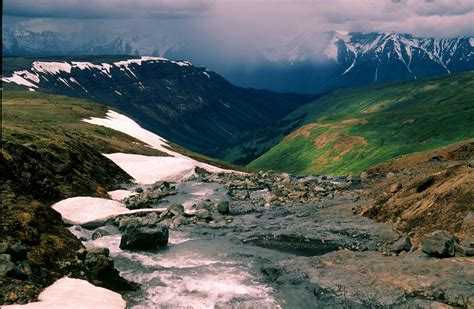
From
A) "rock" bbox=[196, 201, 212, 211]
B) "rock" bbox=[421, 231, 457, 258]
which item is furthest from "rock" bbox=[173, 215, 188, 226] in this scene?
"rock" bbox=[421, 231, 457, 258]

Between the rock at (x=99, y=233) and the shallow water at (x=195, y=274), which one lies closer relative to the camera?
the shallow water at (x=195, y=274)

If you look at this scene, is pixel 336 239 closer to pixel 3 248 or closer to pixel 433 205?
pixel 433 205

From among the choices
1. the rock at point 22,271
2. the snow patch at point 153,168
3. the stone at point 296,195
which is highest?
the rock at point 22,271

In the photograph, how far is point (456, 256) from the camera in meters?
34.7

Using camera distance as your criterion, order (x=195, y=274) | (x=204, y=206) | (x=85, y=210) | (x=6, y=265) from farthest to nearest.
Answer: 1. (x=204, y=206)
2. (x=85, y=210)
3. (x=195, y=274)
4. (x=6, y=265)

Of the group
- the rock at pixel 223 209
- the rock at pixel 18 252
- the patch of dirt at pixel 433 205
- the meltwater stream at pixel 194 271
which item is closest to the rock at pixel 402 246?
the patch of dirt at pixel 433 205

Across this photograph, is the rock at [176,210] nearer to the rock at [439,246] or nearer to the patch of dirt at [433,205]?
the patch of dirt at [433,205]

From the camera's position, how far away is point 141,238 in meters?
45.6

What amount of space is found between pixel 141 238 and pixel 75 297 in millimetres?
16169

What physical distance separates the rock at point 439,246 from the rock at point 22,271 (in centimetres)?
2916

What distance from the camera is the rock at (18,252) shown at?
109ft

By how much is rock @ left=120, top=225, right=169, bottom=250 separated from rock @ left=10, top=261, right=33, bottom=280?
1324 centimetres

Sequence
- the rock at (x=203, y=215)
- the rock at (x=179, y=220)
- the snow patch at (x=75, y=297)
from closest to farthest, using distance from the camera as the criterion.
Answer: the snow patch at (x=75, y=297) < the rock at (x=179, y=220) < the rock at (x=203, y=215)

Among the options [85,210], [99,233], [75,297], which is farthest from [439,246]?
[85,210]
